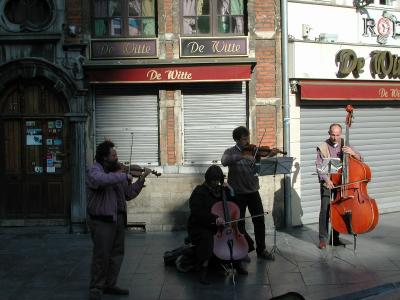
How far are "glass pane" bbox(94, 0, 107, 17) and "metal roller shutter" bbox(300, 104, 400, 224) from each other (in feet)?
13.1

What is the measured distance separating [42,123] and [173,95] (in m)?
2.34

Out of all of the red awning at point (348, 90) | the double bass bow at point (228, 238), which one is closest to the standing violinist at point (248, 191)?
the double bass bow at point (228, 238)

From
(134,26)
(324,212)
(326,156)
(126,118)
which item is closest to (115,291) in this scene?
(324,212)

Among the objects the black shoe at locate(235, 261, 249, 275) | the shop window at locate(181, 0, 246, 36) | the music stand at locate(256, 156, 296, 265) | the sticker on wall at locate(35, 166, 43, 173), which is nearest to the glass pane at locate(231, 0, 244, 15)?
the shop window at locate(181, 0, 246, 36)

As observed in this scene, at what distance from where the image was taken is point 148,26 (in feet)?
35.6

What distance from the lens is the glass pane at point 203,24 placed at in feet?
35.4

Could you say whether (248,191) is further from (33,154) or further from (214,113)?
(33,154)

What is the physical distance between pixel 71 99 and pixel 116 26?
1533mm

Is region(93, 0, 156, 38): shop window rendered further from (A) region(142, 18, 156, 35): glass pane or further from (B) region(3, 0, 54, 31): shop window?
(B) region(3, 0, 54, 31): shop window

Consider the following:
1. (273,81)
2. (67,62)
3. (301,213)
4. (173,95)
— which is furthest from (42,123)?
(301,213)

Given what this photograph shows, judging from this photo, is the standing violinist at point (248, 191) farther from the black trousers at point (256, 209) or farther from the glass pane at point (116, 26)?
the glass pane at point (116, 26)

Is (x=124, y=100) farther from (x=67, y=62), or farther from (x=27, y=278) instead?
(x=27, y=278)

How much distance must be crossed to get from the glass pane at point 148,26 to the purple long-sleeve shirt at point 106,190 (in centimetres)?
470

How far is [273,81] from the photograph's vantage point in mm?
10734
